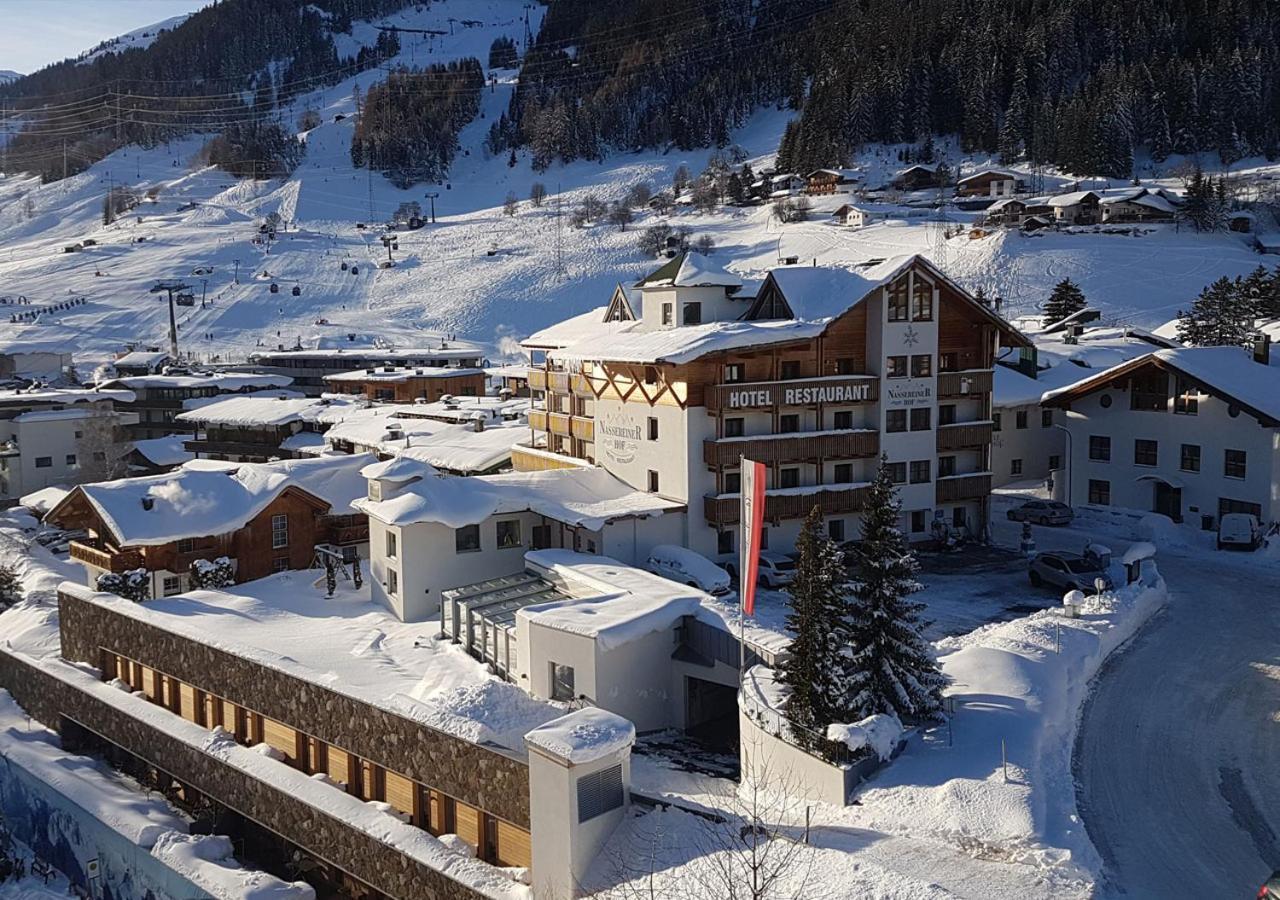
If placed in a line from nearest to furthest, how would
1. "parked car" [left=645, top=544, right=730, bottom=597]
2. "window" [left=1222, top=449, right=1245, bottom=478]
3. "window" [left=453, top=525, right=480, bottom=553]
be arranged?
"parked car" [left=645, top=544, right=730, bottom=597] < "window" [left=453, top=525, right=480, bottom=553] < "window" [left=1222, top=449, right=1245, bottom=478]

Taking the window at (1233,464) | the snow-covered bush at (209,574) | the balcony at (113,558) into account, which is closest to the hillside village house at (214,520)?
the balcony at (113,558)

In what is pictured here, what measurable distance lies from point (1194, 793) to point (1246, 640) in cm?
1015

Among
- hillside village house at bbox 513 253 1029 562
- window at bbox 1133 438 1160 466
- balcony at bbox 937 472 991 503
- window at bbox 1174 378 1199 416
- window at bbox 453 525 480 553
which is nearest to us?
window at bbox 453 525 480 553

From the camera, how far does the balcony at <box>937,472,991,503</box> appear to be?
41.3 meters

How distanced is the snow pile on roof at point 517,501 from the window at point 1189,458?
19243 millimetres

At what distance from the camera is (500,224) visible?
537 ft

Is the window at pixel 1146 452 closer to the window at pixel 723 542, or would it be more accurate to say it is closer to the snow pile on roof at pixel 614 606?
the window at pixel 723 542

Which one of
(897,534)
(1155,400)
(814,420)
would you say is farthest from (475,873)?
(1155,400)

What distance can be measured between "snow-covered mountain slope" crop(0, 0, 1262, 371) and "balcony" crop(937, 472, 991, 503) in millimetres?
52932

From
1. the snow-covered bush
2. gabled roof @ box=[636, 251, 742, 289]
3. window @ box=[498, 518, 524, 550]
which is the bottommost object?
the snow-covered bush

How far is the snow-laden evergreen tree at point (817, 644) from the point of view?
19.2 metres

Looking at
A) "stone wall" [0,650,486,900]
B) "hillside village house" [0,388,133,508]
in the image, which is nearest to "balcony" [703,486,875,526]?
"stone wall" [0,650,486,900]

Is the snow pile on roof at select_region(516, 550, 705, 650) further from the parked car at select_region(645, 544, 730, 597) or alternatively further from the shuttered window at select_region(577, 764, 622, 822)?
the shuttered window at select_region(577, 764, 622, 822)

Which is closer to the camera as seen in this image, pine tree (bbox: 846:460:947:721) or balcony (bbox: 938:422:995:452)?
pine tree (bbox: 846:460:947:721)
